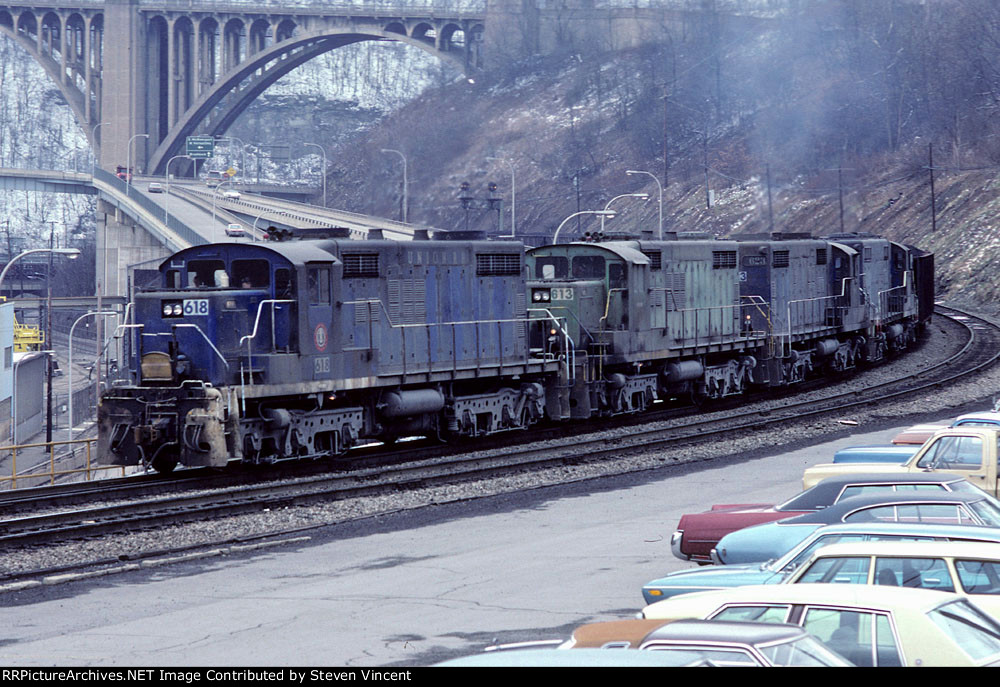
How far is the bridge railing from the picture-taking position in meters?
76.9

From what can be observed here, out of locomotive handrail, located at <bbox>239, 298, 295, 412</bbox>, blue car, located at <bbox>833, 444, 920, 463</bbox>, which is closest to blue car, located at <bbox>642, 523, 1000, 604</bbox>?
blue car, located at <bbox>833, 444, 920, 463</bbox>

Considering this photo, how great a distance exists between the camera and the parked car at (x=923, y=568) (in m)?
8.41

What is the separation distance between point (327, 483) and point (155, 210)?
6858 centimetres

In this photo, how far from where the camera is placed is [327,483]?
19.9 m

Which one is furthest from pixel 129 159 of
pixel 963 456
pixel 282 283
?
pixel 963 456

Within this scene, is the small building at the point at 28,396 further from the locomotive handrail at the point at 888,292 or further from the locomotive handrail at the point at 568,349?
the locomotive handrail at the point at 568,349

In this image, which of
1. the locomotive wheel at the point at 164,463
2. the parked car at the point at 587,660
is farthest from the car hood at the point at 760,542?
the locomotive wheel at the point at 164,463

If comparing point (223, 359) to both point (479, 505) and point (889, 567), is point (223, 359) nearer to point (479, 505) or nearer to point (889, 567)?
point (479, 505)

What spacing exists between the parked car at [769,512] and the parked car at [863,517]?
0.43 metres

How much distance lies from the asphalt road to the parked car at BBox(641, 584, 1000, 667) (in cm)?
338

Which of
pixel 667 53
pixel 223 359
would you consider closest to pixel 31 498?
pixel 223 359

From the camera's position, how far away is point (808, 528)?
1140 centimetres
